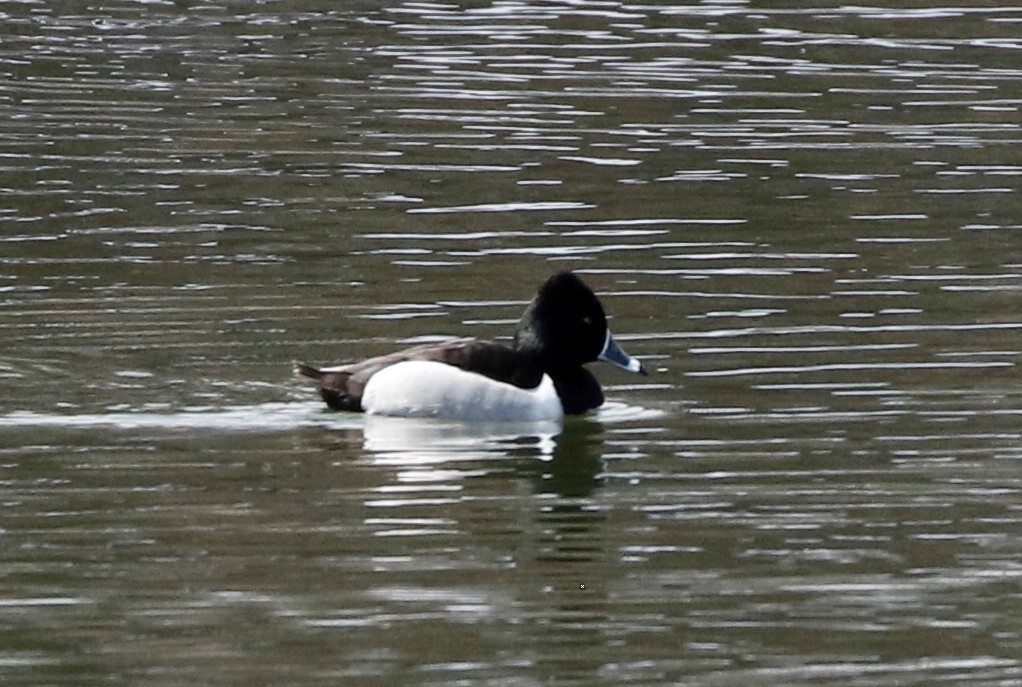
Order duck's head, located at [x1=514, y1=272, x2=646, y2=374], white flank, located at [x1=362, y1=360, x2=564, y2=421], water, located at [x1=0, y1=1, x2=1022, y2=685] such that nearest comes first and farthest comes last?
1. water, located at [x1=0, y1=1, x2=1022, y2=685]
2. white flank, located at [x1=362, y1=360, x2=564, y2=421]
3. duck's head, located at [x1=514, y1=272, x2=646, y2=374]

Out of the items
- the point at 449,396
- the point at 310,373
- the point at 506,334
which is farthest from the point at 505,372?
the point at 506,334

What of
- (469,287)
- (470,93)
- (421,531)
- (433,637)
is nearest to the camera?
(433,637)

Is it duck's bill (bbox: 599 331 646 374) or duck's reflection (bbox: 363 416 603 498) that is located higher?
duck's bill (bbox: 599 331 646 374)

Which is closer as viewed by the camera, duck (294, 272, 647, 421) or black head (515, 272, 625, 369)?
duck (294, 272, 647, 421)

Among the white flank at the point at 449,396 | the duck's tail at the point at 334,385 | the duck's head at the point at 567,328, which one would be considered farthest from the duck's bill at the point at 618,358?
the duck's tail at the point at 334,385

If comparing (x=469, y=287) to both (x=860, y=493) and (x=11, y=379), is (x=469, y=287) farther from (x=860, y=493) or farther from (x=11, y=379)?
(x=860, y=493)

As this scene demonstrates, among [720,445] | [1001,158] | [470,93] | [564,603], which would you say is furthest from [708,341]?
[470,93]

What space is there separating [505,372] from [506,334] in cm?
129

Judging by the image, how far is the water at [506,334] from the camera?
28.4 ft

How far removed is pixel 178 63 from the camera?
76.7 ft

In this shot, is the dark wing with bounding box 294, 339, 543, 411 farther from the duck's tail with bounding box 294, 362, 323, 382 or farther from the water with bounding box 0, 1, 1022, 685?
the water with bounding box 0, 1, 1022, 685

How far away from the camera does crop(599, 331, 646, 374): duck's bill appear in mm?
12805

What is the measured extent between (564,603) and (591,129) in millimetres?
11427

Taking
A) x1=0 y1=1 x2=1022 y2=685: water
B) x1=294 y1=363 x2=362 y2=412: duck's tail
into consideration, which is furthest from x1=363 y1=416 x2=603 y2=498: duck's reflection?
x1=294 y1=363 x2=362 y2=412: duck's tail
